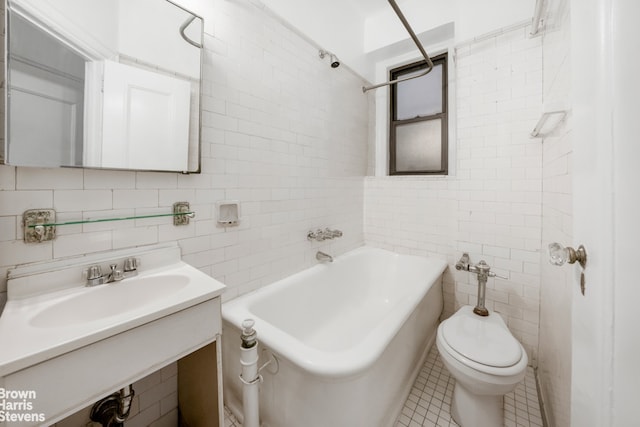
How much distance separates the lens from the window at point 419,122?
2.37m

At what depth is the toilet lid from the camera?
46.2 inches

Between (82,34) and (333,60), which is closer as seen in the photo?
(82,34)

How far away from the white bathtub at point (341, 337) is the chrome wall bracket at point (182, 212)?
1.64 feet

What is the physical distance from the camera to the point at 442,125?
235 cm

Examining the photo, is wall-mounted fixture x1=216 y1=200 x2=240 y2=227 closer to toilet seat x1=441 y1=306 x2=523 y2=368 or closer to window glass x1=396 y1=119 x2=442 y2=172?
toilet seat x1=441 y1=306 x2=523 y2=368

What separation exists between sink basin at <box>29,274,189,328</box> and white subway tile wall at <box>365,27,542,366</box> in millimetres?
1996

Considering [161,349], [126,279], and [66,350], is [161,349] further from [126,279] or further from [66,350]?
[126,279]

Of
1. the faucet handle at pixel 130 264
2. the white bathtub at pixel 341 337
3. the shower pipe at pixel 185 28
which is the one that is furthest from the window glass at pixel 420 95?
the faucet handle at pixel 130 264

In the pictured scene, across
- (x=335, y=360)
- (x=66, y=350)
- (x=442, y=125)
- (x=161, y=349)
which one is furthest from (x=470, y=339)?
(x=442, y=125)

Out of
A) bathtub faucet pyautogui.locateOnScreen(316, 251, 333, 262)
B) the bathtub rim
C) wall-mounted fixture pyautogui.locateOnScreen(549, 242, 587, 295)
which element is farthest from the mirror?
wall-mounted fixture pyautogui.locateOnScreen(549, 242, 587, 295)

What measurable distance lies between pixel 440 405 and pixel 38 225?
2.04 meters

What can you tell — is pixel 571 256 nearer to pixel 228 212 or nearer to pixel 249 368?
pixel 249 368

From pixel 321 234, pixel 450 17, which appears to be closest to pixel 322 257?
pixel 321 234

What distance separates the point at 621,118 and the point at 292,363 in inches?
43.3
